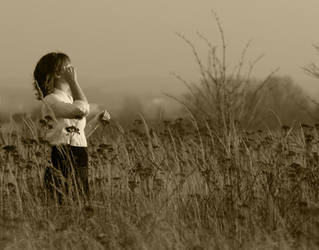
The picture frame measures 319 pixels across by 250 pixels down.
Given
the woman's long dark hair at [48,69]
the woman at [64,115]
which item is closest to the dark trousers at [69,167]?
the woman at [64,115]

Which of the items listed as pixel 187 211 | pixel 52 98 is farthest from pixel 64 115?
pixel 187 211

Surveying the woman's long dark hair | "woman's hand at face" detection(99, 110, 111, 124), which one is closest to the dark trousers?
"woman's hand at face" detection(99, 110, 111, 124)

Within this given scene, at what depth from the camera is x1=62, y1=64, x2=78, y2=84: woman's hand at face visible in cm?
522

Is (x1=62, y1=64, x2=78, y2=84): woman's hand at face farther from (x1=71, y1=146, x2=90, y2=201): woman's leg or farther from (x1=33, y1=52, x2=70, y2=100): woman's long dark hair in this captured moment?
(x1=71, y1=146, x2=90, y2=201): woman's leg

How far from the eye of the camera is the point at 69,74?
17.1 feet

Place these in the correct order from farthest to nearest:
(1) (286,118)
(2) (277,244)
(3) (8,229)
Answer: (1) (286,118) → (3) (8,229) → (2) (277,244)

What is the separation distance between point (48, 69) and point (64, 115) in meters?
0.46

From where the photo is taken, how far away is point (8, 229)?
4348mm

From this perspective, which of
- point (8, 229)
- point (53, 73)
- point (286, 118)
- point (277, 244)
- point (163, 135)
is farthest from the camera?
point (286, 118)

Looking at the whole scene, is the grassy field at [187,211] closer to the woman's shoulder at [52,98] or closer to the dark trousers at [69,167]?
the dark trousers at [69,167]

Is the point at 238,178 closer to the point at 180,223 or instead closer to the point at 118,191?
the point at 180,223

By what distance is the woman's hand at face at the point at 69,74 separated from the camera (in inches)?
205

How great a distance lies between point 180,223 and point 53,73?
1596 mm

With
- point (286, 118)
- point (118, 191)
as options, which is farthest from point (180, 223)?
point (286, 118)
